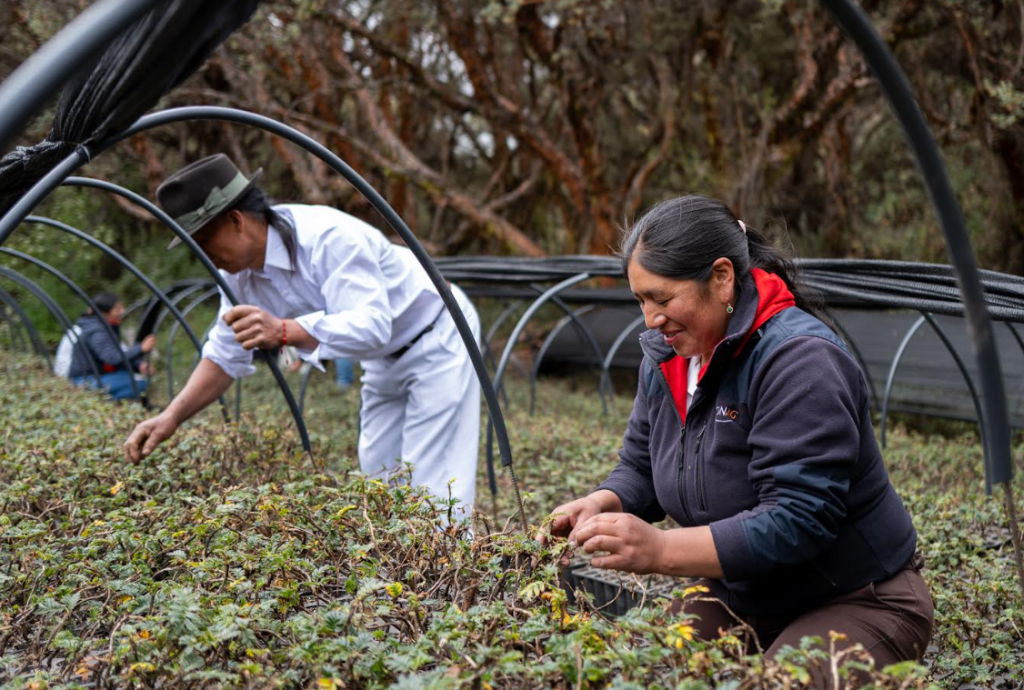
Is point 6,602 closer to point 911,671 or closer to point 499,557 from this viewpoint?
point 499,557

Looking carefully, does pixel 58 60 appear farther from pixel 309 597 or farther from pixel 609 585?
pixel 609 585

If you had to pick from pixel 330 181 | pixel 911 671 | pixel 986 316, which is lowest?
pixel 911 671

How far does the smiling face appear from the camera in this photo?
6.95 feet

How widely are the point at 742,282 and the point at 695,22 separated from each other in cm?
1005

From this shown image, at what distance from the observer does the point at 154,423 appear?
3350mm

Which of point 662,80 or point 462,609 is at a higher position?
point 662,80

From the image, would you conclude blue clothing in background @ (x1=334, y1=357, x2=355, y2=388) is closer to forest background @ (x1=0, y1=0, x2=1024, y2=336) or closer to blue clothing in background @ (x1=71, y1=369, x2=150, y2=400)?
forest background @ (x1=0, y1=0, x2=1024, y2=336)

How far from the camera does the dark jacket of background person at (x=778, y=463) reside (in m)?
1.92

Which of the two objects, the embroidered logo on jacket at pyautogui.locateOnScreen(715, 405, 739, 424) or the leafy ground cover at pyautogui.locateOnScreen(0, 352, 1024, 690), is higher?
the embroidered logo on jacket at pyautogui.locateOnScreen(715, 405, 739, 424)

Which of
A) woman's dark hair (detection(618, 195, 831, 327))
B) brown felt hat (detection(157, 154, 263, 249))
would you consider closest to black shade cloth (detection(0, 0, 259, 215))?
woman's dark hair (detection(618, 195, 831, 327))

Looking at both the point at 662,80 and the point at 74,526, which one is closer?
the point at 74,526

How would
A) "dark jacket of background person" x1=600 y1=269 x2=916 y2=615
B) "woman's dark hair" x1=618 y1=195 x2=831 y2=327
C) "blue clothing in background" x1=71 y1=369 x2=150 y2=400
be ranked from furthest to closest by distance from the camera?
"blue clothing in background" x1=71 y1=369 x2=150 y2=400 < "woman's dark hair" x1=618 y1=195 x2=831 y2=327 < "dark jacket of background person" x1=600 y1=269 x2=916 y2=615

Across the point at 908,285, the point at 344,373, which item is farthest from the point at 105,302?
the point at 908,285

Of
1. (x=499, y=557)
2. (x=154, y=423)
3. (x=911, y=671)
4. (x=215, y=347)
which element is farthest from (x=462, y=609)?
(x=215, y=347)
